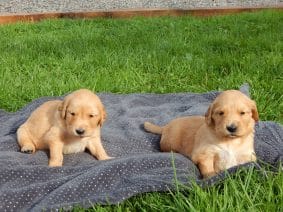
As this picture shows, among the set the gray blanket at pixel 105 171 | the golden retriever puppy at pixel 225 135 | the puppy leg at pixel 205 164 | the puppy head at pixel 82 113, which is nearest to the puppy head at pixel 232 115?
the golden retriever puppy at pixel 225 135

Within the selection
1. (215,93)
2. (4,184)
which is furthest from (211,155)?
(215,93)

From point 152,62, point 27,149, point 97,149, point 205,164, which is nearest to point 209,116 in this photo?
point 205,164

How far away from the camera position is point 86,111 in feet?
13.0

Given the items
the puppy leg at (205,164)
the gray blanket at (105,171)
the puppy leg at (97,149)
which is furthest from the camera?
the puppy leg at (97,149)

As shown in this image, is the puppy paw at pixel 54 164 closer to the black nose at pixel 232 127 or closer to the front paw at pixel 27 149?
the front paw at pixel 27 149

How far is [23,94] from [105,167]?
269cm

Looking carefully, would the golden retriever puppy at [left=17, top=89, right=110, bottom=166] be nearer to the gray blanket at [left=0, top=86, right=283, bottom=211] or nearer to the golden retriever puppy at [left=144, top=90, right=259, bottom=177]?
the gray blanket at [left=0, top=86, right=283, bottom=211]

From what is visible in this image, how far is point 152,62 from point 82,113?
126 inches

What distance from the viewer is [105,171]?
11.4 feet

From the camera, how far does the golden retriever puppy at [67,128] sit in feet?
13.1

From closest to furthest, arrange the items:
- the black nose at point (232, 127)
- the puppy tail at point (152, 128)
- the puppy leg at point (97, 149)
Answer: the black nose at point (232, 127), the puppy leg at point (97, 149), the puppy tail at point (152, 128)

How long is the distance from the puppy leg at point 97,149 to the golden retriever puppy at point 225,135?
27.0 inches

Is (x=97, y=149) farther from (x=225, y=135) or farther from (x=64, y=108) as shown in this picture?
(x=225, y=135)

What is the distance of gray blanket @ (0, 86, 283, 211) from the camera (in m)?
3.24
